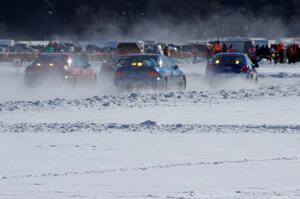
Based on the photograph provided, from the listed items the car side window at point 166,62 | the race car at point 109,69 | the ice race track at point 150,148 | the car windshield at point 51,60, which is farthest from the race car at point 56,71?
the ice race track at point 150,148

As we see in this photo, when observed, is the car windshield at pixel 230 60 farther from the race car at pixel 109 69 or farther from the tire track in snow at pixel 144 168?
the tire track in snow at pixel 144 168

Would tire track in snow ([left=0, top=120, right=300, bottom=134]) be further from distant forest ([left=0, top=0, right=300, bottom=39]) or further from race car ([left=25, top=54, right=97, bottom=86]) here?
distant forest ([left=0, top=0, right=300, bottom=39])

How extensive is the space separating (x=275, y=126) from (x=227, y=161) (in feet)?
20.5

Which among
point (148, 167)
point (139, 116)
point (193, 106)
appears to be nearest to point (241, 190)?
point (148, 167)

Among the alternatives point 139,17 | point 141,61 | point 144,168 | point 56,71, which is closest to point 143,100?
point 141,61

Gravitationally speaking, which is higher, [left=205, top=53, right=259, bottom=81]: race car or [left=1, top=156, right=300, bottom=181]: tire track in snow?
[left=1, top=156, right=300, bottom=181]: tire track in snow

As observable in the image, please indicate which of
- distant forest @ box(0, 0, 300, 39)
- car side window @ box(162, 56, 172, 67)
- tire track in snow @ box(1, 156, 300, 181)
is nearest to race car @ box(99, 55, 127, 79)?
car side window @ box(162, 56, 172, 67)

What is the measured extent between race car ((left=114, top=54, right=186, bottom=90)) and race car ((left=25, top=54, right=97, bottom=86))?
2.90 meters

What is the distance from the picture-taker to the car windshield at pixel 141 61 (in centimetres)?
3616

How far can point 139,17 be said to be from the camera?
412 feet

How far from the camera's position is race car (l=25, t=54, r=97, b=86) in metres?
38.7

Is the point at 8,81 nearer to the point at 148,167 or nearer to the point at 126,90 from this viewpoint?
the point at 126,90

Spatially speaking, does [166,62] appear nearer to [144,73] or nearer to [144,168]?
[144,73]

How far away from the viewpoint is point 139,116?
24875mm
